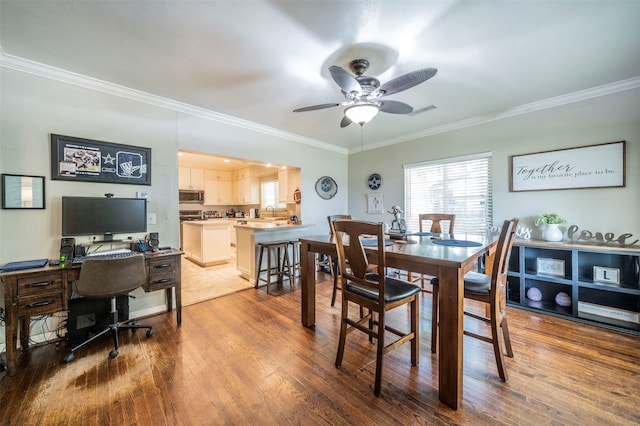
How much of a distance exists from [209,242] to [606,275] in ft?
19.5

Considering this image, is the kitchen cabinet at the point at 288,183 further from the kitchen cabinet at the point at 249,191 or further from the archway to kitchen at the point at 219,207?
the kitchen cabinet at the point at 249,191

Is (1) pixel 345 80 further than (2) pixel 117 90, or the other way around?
(2) pixel 117 90

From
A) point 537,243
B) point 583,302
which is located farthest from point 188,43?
point 583,302

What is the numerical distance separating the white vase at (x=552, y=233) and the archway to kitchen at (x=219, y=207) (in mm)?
3537

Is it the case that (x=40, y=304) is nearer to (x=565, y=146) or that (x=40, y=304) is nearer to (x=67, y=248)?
(x=67, y=248)

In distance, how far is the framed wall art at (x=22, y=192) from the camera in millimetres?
2084

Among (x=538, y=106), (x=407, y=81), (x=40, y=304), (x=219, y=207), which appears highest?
(x=538, y=106)

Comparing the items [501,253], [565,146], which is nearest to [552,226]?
[565,146]

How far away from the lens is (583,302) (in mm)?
2654

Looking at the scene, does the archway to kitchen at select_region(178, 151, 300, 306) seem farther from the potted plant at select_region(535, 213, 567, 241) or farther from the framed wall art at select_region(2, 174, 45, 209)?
the potted plant at select_region(535, 213, 567, 241)

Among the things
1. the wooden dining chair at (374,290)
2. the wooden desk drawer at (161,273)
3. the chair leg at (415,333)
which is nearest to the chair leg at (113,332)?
the wooden desk drawer at (161,273)

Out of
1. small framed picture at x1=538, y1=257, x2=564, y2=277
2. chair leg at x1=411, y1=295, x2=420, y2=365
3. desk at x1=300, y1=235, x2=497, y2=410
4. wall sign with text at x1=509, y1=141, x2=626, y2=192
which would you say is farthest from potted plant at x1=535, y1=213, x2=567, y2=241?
chair leg at x1=411, y1=295, x2=420, y2=365

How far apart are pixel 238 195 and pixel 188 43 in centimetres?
570

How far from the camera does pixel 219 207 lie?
305 inches
